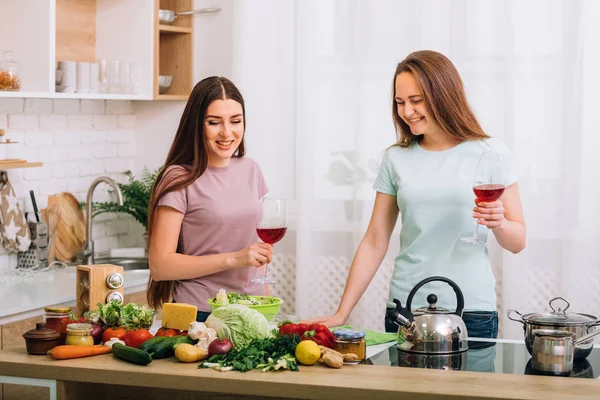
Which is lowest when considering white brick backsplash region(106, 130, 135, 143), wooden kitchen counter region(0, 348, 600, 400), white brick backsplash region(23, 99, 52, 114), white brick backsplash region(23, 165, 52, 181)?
wooden kitchen counter region(0, 348, 600, 400)

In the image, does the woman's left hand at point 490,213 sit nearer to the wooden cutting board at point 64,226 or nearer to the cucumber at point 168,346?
the cucumber at point 168,346

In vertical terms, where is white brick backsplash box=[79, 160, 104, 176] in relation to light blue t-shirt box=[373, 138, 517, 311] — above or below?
above

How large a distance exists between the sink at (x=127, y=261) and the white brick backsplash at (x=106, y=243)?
0.11 metres

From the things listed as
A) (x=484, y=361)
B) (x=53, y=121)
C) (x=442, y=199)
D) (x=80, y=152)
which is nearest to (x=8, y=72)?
(x=53, y=121)

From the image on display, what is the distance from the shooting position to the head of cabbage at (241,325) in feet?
8.58

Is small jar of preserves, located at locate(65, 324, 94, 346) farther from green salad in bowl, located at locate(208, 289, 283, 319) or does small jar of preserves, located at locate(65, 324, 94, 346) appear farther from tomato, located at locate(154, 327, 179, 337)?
green salad in bowl, located at locate(208, 289, 283, 319)

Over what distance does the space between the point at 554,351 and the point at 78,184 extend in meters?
3.05

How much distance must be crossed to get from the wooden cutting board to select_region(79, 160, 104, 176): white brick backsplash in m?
0.20

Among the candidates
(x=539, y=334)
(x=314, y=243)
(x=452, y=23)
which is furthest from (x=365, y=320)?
(x=539, y=334)

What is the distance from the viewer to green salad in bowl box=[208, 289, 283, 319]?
2801mm

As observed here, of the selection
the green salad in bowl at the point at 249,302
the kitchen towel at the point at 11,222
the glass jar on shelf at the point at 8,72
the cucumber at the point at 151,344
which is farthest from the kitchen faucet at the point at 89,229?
the cucumber at the point at 151,344

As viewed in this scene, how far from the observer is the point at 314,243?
15.4ft

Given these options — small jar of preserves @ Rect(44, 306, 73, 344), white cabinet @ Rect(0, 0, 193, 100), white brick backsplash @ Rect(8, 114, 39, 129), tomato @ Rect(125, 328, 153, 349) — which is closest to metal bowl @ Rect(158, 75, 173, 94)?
white cabinet @ Rect(0, 0, 193, 100)

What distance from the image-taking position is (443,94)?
A: 122 inches
